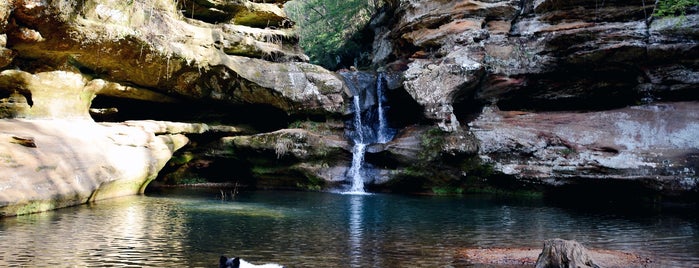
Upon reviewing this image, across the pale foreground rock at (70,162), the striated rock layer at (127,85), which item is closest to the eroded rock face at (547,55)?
the striated rock layer at (127,85)

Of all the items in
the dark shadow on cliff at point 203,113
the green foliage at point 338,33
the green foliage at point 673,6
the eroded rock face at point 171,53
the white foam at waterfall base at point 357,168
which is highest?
the green foliage at point 338,33

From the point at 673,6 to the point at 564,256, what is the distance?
566 inches

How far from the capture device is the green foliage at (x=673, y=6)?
16.6 metres

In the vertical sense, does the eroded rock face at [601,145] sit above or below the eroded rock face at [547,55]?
below

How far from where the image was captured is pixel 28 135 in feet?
38.2

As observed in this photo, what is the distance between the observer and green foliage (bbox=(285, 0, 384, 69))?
32094 millimetres

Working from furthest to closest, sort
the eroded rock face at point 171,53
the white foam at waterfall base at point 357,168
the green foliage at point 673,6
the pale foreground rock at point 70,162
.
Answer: the white foam at waterfall base at point 357,168, the green foliage at point 673,6, the eroded rock face at point 171,53, the pale foreground rock at point 70,162

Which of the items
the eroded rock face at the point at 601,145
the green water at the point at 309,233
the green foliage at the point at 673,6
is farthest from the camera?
the eroded rock face at the point at 601,145

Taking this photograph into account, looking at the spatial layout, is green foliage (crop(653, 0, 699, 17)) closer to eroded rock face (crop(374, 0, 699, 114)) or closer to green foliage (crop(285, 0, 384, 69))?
eroded rock face (crop(374, 0, 699, 114))

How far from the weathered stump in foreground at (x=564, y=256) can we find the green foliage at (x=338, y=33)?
25329 mm

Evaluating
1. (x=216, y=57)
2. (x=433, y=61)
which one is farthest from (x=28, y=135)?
(x=433, y=61)

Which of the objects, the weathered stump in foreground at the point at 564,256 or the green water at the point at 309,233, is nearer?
the weathered stump in foreground at the point at 564,256

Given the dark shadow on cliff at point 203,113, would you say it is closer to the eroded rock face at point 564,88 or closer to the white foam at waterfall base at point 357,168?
the white foam at waterfall base at point 357,168

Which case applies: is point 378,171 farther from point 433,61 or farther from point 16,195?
point 16,195
